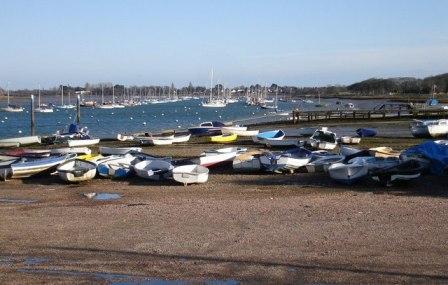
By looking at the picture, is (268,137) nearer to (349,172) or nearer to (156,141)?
(156,141)

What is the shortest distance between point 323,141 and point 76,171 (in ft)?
50.3

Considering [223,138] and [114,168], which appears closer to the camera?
[114,168]

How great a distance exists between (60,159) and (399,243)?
58.5ft

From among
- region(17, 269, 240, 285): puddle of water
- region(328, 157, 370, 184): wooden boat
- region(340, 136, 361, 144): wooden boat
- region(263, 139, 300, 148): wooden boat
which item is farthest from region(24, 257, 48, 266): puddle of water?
region(340, 136, 361, 144): wooden boat

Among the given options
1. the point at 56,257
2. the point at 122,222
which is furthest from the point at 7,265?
the point at 122,222

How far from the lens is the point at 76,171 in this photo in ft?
83.6

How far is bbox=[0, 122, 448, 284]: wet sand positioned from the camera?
453 inches

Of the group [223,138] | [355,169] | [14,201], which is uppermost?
[355,169]

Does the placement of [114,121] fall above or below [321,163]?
below

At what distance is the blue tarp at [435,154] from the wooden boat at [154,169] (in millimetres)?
9285

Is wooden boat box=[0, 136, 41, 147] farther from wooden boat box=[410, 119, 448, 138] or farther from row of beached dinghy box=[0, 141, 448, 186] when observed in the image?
wooden boat box=[410, 119, 448, 138]

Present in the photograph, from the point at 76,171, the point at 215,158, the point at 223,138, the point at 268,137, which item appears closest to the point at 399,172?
the point at 215,158

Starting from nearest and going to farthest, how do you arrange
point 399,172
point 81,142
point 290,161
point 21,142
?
1. point 399,172
2. point 290,161
3. point 81,142
4. point 21,142

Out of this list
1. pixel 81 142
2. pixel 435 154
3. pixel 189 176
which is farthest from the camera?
pixel 81 142
